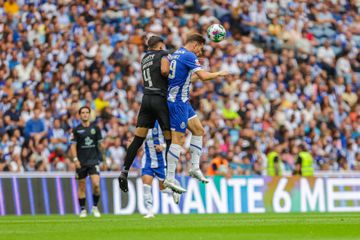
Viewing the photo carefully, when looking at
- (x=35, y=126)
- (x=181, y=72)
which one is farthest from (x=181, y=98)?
(x=35, y=126)

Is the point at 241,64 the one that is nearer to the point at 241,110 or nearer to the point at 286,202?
the point at 241,110

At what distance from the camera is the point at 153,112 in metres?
16.8

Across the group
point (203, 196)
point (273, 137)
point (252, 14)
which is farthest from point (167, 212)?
point (252, 14)

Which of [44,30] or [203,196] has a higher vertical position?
[44,30]

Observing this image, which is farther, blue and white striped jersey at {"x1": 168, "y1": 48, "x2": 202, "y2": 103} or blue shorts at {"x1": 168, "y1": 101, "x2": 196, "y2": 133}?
blue shorts at {"x1": 168, "y1": 101, "x2": 196, "y2": 133}

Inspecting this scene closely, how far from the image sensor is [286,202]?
25.9m

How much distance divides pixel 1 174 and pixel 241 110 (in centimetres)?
770

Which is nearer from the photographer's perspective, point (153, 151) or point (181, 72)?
point (181, 72)

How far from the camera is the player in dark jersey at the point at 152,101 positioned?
1672 centimetres

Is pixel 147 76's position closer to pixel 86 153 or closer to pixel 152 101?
pixel 152 101

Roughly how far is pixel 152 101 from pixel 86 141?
210 inches

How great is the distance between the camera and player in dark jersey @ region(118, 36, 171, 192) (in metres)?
16.7

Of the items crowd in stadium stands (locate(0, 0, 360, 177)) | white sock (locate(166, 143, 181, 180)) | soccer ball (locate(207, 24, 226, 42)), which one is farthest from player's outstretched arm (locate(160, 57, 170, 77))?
crowd in stadium stands (locate(0, 0, 360, 177))

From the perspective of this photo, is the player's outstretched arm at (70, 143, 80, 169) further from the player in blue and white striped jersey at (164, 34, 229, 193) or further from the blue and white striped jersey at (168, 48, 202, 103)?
the blue and white striped jersey at (168, 48, 202, 103)
